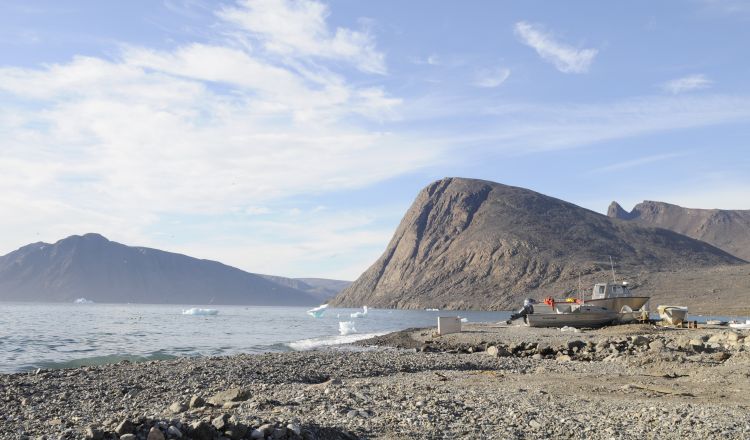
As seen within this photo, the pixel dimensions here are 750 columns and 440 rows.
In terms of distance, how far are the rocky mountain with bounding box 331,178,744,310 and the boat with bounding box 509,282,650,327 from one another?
275 ft

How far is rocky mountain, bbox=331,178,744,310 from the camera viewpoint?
457ft

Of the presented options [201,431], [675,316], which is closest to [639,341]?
[675,316]

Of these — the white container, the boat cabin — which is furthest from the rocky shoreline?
the boat cabin

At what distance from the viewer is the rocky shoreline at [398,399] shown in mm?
8172

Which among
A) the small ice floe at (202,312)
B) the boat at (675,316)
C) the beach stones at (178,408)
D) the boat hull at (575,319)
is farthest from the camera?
the small ice floe at (202,312)

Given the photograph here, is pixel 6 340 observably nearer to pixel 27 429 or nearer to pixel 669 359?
pixel 27 429

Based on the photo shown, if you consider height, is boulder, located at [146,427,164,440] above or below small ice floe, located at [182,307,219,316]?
above

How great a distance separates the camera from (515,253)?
15225 centimetres

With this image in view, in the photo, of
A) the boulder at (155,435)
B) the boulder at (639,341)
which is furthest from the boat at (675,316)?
the boulder at (155,435)

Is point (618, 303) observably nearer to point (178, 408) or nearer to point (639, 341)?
point (639, 341)

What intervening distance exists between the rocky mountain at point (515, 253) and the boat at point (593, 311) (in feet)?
275

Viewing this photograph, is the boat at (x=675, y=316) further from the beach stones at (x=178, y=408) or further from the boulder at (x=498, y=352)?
the beach stones at (x=178, y=408)

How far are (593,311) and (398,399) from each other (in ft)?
99.3

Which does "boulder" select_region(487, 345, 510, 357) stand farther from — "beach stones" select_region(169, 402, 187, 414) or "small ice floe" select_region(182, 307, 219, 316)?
"small ice floe" select_region(182, 307, 219, 316)
